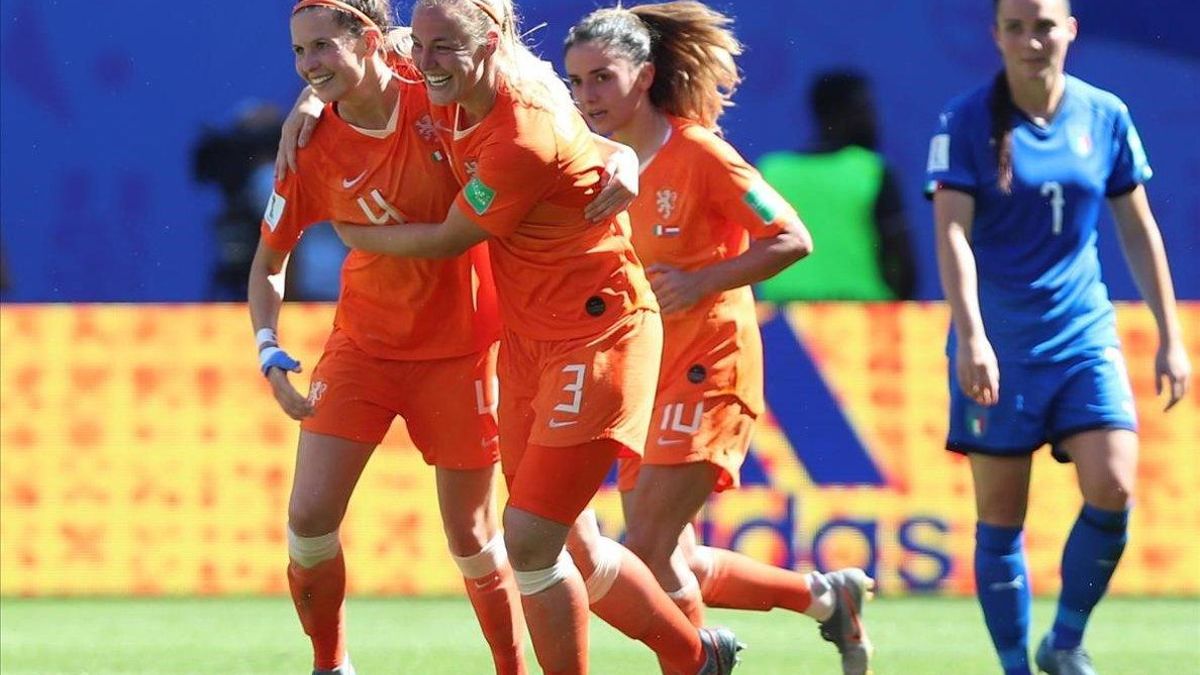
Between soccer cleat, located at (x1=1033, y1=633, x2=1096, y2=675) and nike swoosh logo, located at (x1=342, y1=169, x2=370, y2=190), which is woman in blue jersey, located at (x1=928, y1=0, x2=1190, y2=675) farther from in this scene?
nike swoosh logo, located at (x1=342, y1=169, x2=370, y2=190)

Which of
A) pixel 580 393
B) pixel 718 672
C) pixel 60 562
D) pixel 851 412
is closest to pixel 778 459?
pixel 851 412

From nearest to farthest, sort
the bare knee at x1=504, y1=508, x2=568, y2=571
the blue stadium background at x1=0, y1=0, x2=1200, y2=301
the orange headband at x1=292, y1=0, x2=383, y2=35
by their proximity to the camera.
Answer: the bare knee at x1=504, y1=508, x2=568, y2=571 → the orange headband at x1=292, y1=0, x2=383, y2=35 → the blue stadium background at x1=0, y1=0, x2=1200, y2=301

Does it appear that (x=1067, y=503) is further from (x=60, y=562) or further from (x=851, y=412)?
(x=60, y=562)

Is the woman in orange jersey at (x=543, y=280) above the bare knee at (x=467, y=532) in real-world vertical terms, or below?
above

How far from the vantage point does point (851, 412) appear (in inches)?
380

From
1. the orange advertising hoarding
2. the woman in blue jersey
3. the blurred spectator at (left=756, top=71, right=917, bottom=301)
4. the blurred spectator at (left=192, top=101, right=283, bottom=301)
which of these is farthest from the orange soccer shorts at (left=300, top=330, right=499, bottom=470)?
the blurred spectator at (left=192, top=101, right=283, bottom=301)

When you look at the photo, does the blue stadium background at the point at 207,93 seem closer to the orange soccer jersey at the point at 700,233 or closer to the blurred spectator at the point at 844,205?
the blurred spectator at the point at 844,205

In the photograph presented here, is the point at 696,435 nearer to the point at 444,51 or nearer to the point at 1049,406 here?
the point at 1049,406

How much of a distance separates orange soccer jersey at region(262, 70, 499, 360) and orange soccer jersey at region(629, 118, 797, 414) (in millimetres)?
555

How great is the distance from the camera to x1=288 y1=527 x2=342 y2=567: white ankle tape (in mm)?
5840

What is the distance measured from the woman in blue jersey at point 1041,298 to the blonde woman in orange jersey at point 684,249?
61cm

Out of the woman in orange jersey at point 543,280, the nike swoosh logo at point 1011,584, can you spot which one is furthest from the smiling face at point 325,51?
the nike swoosh logo at point 1011,584

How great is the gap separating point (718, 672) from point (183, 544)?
172 inches

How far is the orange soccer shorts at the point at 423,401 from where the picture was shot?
5.86 meters
